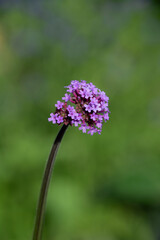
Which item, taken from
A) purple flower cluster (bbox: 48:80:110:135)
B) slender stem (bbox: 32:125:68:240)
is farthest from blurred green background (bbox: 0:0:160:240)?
purple flower cluster (bbox: 48:80:110:135)

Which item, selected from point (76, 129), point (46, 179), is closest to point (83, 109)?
point (46, 179)

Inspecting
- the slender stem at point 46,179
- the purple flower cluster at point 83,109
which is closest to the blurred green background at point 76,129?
the slender stem at point 46,179

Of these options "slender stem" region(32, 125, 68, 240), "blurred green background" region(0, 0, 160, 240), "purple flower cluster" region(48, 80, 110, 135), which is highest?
"blurred green background" region(0, 0, 160, 240)

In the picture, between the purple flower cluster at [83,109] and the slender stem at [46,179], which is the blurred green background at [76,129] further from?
the purple flower cluster at [83,109]

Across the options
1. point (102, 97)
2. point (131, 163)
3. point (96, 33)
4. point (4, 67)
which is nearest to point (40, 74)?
point (4, 67)

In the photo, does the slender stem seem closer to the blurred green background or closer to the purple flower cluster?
the purple flower cluster

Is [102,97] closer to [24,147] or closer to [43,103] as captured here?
[24,147]
